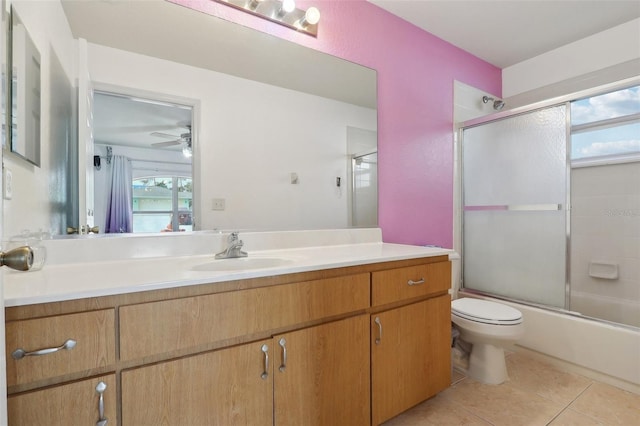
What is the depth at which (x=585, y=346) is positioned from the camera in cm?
179

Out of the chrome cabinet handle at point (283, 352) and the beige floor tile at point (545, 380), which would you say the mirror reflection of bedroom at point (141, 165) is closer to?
the chrome cabinet handle at point (283, 352)

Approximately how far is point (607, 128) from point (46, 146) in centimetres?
335

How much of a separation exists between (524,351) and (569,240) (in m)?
0.81

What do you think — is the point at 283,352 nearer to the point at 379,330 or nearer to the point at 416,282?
the point at 379,330

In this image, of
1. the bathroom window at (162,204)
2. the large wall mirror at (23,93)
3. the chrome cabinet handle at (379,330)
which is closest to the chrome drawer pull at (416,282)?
the chrome cabinet handle at (379,330)

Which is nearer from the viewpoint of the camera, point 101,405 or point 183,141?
point 101,405

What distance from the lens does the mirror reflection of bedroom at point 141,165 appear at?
1221 millimetres

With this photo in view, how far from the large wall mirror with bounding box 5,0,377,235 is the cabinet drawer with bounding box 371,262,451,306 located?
0.57 meters

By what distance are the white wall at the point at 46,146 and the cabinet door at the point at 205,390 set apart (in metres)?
0.60

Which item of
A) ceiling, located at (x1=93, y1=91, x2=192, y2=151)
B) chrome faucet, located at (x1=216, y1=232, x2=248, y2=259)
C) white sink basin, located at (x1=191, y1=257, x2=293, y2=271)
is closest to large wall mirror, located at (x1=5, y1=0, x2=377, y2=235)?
ceiling, located at (x1=93, y1=91, x2=192, y2=151)

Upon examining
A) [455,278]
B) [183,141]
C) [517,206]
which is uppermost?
[183,141]

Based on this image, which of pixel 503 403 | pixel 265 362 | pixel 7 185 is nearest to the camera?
pixel 7 185

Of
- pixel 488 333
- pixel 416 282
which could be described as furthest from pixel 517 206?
pixel 416 282

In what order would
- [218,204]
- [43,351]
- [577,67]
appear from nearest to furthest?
[43,351], [218,204], [577,67]
